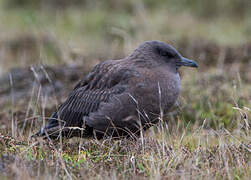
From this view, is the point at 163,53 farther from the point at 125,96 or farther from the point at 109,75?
the point at 125,96

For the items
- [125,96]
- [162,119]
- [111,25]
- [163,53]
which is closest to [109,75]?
[125,96]

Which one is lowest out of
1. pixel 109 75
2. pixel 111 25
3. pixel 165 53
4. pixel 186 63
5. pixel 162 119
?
pixel 111 25

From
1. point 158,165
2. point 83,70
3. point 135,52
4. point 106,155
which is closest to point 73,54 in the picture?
point 83,70

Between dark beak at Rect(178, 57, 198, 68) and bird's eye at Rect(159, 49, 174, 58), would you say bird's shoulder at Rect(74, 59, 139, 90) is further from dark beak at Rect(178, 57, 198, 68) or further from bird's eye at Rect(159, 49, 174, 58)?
dark beak at Rect(178, 57, 198, 68)

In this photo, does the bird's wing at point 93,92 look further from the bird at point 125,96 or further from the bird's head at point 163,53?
the bird's head at point 163,53

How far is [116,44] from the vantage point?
10391mm

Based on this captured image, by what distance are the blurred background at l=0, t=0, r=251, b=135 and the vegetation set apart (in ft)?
0.08

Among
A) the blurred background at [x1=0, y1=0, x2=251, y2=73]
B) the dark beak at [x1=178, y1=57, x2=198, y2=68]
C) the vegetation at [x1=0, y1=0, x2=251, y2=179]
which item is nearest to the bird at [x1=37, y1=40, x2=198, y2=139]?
the dark beak at [x1=178, y1=57, x2=198, y2=68]

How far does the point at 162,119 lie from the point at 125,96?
0.40m

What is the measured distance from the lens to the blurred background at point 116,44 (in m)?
6.51

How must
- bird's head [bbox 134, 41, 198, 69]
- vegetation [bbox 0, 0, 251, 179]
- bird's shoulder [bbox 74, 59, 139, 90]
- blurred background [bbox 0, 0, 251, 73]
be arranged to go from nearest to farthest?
vegetation [bbox 0, 0, 251, 179] < bird's shoulder [bbox 74, 59, 139, 90] < bird's head [bbox 134, 41, 198, 69] < blurred background [bbox 0, 0, 251, 73]

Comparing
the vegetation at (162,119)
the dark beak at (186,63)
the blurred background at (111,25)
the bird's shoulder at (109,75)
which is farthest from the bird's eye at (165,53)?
the blurred background at (111,25)

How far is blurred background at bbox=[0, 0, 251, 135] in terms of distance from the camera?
6.51 m

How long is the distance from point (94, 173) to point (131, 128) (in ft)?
3.34
